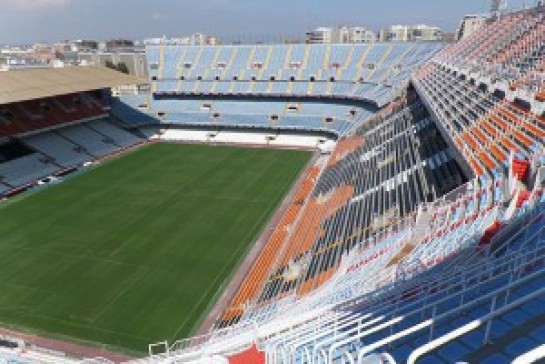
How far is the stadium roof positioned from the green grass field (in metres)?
7.37

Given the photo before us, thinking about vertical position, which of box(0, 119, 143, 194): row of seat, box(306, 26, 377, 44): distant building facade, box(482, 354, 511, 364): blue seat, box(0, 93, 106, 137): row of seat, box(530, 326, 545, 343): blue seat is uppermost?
box(306, 26, 377, 44): distant building facade

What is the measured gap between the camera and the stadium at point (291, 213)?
285 inches

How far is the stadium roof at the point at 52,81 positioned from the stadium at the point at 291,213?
0.77ft

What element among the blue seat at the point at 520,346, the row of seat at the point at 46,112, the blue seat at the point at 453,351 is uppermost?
the row of seat at the point at 46,112

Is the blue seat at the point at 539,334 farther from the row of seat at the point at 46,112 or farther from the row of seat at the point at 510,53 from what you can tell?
the row of seat at the point at 46,112

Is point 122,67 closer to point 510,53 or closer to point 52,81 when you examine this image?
point 52,81

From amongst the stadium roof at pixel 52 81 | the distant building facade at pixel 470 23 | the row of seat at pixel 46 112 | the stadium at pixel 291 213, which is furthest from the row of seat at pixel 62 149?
the distant building facade at pixel 470 23

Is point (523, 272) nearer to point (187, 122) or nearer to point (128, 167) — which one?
point (128, 167)

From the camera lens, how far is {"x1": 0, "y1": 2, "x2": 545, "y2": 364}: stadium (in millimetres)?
7242

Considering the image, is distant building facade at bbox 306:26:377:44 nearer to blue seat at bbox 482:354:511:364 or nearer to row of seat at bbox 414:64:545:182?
row of seat at bbox 414:64:545:182

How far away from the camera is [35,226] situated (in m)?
27.2

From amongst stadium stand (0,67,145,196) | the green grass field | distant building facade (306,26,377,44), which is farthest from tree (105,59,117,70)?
distant building facade (306,26,377,44)

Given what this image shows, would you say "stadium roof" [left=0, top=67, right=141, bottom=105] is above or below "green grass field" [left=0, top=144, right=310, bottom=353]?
above

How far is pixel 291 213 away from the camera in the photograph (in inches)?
1122
